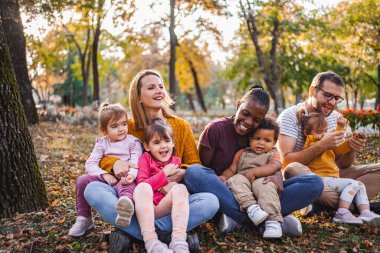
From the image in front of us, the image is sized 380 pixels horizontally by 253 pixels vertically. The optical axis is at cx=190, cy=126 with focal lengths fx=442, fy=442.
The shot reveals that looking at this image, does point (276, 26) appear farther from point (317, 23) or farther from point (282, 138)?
point (282, 138)

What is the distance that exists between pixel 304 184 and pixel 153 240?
1465 mm

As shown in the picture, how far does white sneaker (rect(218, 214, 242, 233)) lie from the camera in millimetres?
3895

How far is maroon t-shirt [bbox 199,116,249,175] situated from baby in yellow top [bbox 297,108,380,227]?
28.7 inches

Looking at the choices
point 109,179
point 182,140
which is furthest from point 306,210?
point 109,179

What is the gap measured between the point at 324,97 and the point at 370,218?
48.8 inches

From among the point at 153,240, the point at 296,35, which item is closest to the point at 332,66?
the point at 296,35

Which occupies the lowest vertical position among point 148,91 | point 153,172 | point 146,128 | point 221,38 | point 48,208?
point 48,208

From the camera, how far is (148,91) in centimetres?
416

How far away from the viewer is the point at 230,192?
3877 millimetres

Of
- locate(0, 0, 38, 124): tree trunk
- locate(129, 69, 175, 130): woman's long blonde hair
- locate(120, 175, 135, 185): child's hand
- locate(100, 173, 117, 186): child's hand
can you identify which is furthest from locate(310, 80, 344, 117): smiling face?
locate(0, 0, 38, 124): tree trunk

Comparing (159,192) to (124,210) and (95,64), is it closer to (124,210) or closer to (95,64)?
(124,210)

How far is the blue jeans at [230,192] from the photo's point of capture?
12.5 ft

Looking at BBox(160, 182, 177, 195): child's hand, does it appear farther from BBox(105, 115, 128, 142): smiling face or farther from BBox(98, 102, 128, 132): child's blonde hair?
BBox(98, 102, 128, 132): child's blonde hair

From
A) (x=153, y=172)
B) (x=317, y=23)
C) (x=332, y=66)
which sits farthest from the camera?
(x=332, y=66)
